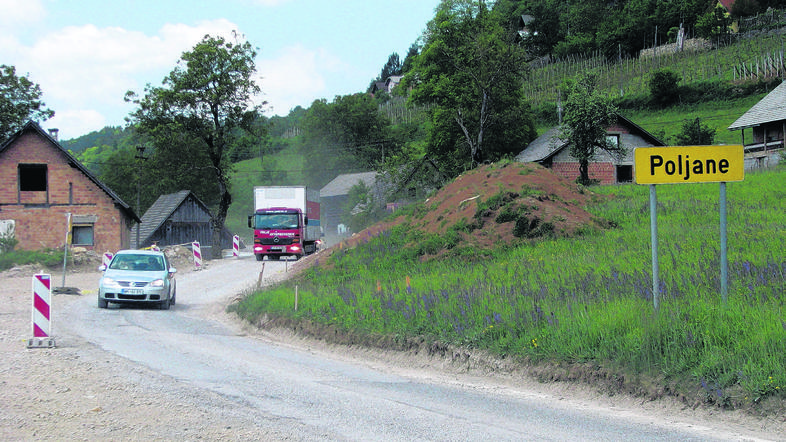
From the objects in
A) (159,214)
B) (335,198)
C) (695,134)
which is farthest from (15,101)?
(695,134)

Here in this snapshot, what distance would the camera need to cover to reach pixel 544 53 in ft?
369

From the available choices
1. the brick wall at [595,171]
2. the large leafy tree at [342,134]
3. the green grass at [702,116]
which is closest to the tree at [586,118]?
the brick wall at [595,171]

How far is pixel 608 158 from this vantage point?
5169 centimetres

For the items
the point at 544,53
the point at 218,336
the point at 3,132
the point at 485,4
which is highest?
the point at 544,53

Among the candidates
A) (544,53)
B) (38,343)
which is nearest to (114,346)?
(38,343)

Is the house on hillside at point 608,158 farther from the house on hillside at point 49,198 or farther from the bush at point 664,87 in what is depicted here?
the house on hillside at point 49,198

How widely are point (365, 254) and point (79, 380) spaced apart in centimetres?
1312

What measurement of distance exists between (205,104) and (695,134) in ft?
121

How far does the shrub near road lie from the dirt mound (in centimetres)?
9

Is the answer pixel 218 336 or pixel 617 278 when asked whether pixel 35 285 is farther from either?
pixel 617 278

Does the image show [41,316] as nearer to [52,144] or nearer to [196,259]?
[196,259]

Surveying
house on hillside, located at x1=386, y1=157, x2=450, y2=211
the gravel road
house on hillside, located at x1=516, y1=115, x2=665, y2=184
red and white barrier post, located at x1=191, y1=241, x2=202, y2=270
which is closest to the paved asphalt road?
the gravel road

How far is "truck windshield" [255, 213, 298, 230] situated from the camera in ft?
126

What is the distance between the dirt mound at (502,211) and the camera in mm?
19312
